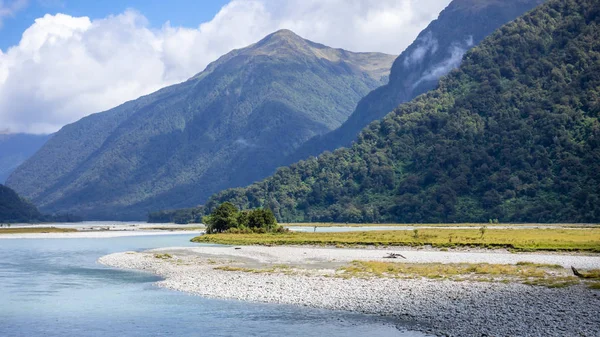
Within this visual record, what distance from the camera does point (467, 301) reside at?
43594 mm

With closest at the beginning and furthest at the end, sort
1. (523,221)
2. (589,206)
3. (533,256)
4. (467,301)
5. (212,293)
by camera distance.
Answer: (467,301), (212,293), (533,256), (589,206), (523,221)

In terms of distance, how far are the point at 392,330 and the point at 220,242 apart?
86.3 m

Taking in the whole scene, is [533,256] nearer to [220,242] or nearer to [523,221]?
[220,242]

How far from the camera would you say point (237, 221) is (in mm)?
149000

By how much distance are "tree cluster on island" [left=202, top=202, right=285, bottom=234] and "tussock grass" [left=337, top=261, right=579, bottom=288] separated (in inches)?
3117

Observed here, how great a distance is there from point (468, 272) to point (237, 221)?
9368cm

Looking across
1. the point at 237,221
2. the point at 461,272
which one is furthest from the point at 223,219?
the point at 461,272

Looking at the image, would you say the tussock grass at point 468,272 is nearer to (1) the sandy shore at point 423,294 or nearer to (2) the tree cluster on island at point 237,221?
(1) the sandy shore at point 423,294

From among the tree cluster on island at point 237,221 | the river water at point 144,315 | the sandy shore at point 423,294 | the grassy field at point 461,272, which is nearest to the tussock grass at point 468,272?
the grassy field at point 461,272

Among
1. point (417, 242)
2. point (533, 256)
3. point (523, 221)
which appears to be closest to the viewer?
point (533, 256)

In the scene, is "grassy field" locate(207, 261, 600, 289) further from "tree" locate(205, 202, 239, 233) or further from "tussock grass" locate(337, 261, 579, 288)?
"tree" locate(205, 202, 239, 233)

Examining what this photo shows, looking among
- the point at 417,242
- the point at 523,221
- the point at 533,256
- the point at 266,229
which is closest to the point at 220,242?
the point at 266,229

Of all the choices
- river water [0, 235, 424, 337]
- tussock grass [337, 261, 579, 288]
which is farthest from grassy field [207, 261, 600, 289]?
river water [0, 235, 424, 337]

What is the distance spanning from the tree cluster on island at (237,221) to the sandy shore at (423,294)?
2664 inches
